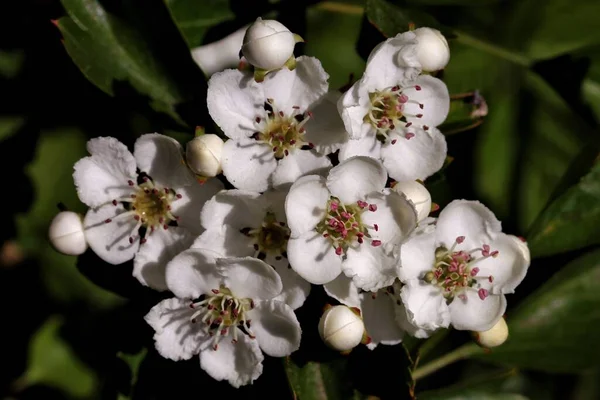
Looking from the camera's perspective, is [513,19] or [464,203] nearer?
[464,203]

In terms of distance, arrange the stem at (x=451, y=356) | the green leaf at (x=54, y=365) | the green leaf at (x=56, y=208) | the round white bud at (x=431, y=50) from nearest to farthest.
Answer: the round white bud at (x=431, y=50) → the stem at (x=451, y=356) → the green leaf at (x=54, y=365) → the green leaf at (x=56, y=208)

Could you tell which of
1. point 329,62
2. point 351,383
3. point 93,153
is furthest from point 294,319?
point 329,62

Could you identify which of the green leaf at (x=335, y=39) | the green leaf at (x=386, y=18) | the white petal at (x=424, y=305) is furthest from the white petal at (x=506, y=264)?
the green leaf at (x=335, y=39)

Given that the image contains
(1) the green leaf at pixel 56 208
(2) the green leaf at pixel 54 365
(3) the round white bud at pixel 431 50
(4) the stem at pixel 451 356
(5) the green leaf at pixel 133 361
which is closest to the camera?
(3) the round white bud at pixel 431 50

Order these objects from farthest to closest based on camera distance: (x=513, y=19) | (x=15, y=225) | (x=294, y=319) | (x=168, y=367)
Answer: (x=513, y=19) < (x=15, y=225) < (x=168, y=367) < (x=294, y=319)

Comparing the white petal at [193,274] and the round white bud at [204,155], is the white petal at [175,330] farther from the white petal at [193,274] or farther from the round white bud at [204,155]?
the round white bud at [204,155]

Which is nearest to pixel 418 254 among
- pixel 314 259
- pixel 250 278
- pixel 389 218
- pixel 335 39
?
pixel 389 218

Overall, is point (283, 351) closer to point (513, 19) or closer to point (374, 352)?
point (374, 352)
